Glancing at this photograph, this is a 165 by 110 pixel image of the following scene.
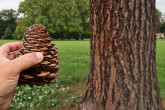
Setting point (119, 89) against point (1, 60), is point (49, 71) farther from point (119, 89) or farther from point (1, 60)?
point (119, 89)

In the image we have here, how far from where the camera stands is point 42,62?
1713 millimetres

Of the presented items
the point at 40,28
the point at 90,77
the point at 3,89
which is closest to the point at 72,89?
the point at 90,77

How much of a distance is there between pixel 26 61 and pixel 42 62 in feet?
0.56

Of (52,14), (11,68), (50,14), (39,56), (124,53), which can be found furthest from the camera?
(52,14)

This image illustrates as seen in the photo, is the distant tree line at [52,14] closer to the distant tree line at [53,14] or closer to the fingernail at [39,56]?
the distant tree line at [53,14]

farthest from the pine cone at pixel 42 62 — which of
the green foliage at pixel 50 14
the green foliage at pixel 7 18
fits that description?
the green foliage at pixel 7 18

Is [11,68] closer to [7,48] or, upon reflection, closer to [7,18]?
[7,48]

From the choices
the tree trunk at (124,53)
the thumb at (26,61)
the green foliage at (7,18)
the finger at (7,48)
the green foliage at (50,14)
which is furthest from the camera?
the green foliage at (7,18)

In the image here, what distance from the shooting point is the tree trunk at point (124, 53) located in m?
1.84

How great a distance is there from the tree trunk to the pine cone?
0.62 metres

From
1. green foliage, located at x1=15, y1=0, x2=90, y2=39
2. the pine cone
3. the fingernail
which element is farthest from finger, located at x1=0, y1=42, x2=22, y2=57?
green foliage, located at x1=15, y1=0, x2=90, y2=39

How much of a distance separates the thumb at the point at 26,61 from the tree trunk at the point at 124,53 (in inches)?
30.9

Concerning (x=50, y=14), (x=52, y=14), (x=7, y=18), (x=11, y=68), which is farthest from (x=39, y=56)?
(x=7, y=18)

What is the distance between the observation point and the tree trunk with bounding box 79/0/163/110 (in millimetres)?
1845
